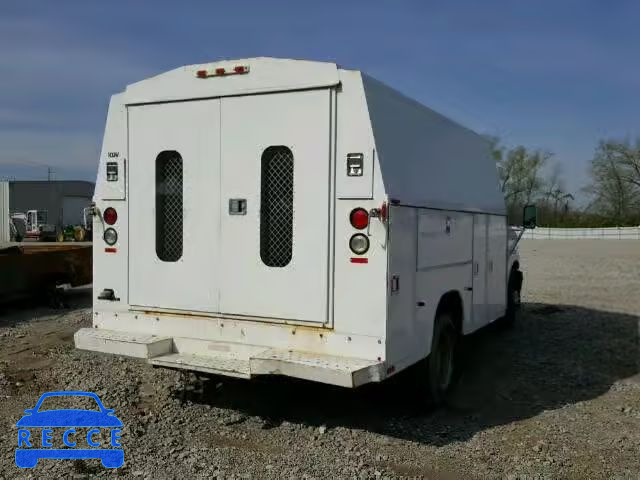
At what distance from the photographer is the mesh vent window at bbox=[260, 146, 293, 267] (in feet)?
17.2

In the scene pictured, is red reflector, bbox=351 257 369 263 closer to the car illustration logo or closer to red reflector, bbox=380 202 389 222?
red reflector, bbox=380 202 389 222

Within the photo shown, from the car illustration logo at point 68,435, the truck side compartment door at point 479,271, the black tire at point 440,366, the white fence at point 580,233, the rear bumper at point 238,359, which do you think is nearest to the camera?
the rear bumper at point 238,359

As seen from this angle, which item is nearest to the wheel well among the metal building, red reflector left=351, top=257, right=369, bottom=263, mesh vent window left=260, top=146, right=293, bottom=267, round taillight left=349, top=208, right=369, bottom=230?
red reflector left=351, top=257, right=369, bottom=263

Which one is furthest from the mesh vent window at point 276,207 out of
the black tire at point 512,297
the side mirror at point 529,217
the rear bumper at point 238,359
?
the side mirror at point 529,217

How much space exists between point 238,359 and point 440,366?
2.04 meters

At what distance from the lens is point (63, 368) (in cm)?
709

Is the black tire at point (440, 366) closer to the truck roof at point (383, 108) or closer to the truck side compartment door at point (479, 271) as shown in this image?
→ the truck side compartment door at point (479, 271)

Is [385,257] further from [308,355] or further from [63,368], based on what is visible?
A: [63,368]

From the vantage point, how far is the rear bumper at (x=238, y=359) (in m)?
4.68

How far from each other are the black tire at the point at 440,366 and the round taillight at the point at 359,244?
141cm

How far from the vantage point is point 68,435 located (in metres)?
5.14

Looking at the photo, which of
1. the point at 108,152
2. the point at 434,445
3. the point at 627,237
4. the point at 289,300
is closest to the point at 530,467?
the point at 434,445

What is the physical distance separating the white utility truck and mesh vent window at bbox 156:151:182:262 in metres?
0.01

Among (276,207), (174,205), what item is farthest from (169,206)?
(276,207)
